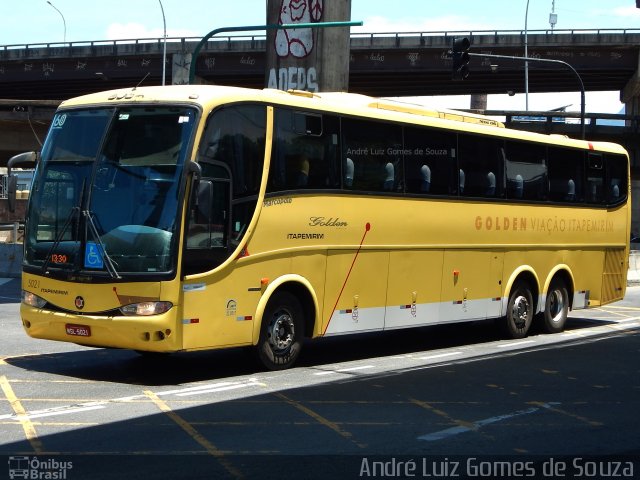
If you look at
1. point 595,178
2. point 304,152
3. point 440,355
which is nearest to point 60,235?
point 304,152

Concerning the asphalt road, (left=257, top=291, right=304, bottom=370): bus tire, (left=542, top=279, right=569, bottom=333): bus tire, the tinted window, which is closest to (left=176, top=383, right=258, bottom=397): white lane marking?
the asphalt road

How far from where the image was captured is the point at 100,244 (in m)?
11.4

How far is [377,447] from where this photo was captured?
8.33 meters

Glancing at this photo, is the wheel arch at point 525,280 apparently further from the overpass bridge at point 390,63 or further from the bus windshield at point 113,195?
the overpass bridge at point 390,63

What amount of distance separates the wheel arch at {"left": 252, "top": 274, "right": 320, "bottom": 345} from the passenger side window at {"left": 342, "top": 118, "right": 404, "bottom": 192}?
4.74ft

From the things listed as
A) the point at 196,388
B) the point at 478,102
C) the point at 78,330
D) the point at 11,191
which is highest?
the point at 478,102

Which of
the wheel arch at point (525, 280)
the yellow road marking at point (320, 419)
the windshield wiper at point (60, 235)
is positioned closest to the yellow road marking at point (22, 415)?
the windshield wiper at point (60, 235)

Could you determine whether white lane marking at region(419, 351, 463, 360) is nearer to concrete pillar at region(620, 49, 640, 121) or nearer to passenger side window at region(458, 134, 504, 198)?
passenger side window at region(458, 134, 504, 198)

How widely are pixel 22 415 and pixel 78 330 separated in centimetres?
232

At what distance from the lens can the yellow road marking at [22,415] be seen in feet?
26.8

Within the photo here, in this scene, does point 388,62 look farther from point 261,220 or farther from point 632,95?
point 261,220

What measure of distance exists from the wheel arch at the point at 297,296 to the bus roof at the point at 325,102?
2.08 m

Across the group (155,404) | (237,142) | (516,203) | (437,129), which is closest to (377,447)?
(155,404)

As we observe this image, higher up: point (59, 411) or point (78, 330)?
point (78, 330)
